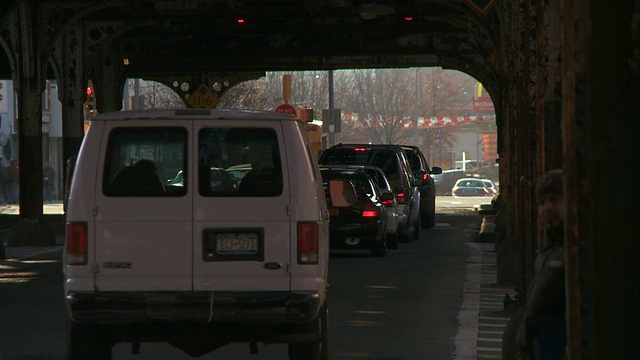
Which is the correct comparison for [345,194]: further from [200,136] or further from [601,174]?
[601,174]

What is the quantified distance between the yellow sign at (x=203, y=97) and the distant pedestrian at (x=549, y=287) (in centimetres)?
4212

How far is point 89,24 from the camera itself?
33.7 m

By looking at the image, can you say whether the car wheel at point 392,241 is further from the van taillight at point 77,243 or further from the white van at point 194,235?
the van taillight at point 77,243

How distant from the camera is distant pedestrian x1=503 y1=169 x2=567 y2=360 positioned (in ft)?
19.0

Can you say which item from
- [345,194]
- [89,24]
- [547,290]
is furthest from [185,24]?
[547,290]

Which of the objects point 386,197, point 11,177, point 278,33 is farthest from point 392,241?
point 11,177

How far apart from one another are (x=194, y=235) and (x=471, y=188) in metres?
77.7

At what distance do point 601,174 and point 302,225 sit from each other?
6173 mm

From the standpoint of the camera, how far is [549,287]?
578cm

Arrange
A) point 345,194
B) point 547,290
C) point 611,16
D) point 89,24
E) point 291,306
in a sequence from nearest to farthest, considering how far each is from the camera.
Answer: point 611,16, point 547,290, point 291,306, point 345,194, point 89,24

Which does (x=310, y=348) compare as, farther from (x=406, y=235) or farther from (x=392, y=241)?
(x=406, y=235)

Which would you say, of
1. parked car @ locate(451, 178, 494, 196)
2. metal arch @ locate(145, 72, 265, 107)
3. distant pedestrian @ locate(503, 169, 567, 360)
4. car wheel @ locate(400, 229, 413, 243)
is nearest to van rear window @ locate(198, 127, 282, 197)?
distant pedestrian @ locate(503, 169, 567, 360)

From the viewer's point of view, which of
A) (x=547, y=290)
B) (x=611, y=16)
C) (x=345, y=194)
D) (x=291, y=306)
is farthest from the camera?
(x=345, y=194)

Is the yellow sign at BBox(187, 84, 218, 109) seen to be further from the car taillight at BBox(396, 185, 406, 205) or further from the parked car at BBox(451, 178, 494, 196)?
the parked car at BBox(451, 178, 494, 196)
